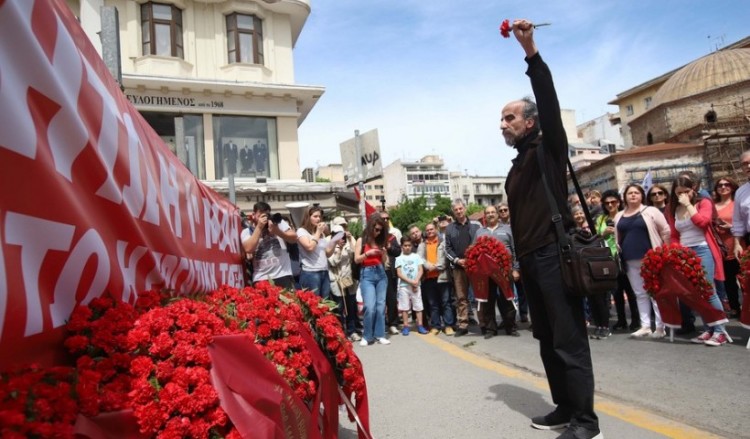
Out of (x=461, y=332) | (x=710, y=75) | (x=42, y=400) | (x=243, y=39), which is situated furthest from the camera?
(x=710, y=75)

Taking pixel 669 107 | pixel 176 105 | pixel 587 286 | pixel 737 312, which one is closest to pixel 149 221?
pixel 587 286

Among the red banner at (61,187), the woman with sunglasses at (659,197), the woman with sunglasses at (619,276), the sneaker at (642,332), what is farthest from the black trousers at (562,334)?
the woman with sunglasses at (659,197)

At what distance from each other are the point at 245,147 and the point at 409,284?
15.3m

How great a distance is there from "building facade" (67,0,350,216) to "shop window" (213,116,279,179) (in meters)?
0.04

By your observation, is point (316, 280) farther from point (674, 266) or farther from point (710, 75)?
point (710, 75)

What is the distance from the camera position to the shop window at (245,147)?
71.1 ft

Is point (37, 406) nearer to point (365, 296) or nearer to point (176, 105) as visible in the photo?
point (365, 296)

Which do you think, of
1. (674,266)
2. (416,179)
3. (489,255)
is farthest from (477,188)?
(674,266)

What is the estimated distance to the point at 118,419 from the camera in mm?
1689

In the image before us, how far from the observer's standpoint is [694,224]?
6.35m

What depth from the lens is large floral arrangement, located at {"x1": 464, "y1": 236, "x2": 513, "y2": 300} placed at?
24.7ft

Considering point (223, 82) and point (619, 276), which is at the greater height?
point (223, 82)

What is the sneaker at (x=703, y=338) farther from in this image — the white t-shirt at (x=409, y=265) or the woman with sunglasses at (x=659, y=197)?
the white t-shirt at (x=409, y=265)

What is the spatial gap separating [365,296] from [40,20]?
20.3 feet
